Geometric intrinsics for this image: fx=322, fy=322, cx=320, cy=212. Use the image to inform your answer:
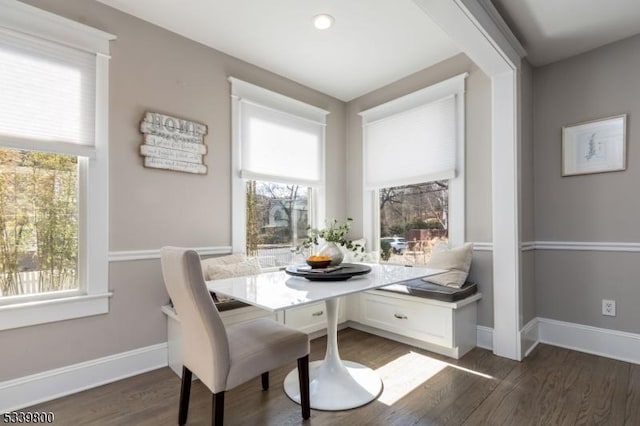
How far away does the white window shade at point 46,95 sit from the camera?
1.90 metres

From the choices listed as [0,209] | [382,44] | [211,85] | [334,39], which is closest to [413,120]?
[382,44]

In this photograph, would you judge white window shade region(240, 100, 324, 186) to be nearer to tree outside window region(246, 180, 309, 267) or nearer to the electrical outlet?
tree outside window region(246, 180, 309, 267)

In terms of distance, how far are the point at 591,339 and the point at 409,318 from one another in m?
1.45

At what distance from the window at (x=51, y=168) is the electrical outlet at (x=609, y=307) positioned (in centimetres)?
379

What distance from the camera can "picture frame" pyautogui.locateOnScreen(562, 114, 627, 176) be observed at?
254cm

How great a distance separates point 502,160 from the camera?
2584 mm

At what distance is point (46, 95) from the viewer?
2014 mm

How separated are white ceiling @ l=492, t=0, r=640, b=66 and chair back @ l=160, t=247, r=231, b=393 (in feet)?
8.14

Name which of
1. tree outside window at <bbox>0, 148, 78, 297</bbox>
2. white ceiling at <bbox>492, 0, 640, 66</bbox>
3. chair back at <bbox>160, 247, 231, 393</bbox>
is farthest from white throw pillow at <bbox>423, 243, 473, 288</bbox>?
tree outside window at <bbox>0, 148, 78, 297</bbox>

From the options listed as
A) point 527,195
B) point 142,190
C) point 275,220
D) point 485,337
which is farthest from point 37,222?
point 527,195

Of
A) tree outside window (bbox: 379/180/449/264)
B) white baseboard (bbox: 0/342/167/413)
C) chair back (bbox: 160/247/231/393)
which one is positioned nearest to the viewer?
chair back (bbox: 160/247/231/393)

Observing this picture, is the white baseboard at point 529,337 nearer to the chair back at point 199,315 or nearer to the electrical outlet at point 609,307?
the electrical outlet at point 609,307

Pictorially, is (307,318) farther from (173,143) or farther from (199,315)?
(173,143)

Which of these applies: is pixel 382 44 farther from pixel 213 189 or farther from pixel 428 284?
pixel 428 284
